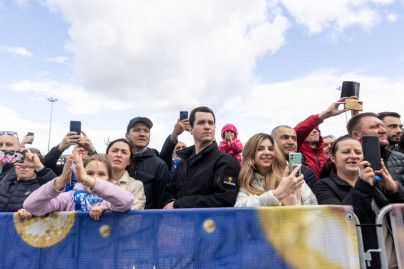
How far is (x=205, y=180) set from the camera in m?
3.15

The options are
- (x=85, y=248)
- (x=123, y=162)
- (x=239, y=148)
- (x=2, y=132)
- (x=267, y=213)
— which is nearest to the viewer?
(x=267, y=213)

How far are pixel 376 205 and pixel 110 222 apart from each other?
2302 mm

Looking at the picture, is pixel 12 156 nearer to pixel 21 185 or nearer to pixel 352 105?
pixel 21 185

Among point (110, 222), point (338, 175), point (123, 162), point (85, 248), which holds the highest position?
point (123, 162)

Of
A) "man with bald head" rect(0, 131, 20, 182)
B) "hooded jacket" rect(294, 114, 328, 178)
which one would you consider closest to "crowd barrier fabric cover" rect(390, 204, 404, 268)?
"hooded jacket" rect(294, 114, 328, 178)

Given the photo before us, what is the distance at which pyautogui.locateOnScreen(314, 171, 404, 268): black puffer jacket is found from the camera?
89.6 inches

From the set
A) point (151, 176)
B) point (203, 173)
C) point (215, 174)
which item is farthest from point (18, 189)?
point (215, 174)

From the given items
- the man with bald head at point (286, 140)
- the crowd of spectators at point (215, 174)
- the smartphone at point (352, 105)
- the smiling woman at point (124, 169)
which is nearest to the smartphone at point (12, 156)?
the crowd of spectators at point (215, 174)

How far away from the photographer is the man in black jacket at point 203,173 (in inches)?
116

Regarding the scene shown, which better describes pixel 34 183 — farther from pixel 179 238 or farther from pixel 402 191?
pixel 402 191

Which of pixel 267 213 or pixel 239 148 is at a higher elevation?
pixel 239 148

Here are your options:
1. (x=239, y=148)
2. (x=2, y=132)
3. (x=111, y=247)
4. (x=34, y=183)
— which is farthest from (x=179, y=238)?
(x=2, y=132)

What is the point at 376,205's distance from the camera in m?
2.50

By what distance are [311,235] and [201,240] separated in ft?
2.76
